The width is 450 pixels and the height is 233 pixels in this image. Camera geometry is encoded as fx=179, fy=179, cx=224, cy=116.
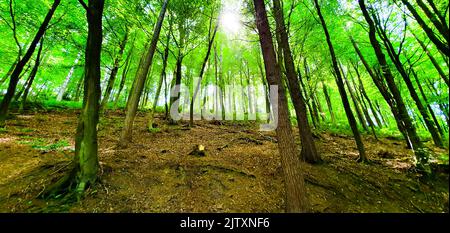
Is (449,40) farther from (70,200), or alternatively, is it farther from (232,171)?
(70,200)

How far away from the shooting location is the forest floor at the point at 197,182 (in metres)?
4.04

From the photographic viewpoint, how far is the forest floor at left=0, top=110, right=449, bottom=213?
4.04 metres

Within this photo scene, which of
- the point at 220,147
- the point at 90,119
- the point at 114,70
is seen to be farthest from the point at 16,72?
the point at 220,147

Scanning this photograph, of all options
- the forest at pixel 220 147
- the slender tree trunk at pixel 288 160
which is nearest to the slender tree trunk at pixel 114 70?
the forest at pixel 220 147

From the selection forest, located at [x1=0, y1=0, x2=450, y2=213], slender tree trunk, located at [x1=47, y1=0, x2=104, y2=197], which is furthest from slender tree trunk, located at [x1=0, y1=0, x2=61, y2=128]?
slender tree trunk, located at [x1=47, y1=0, x2=104, y2=197]

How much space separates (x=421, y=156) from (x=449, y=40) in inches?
136

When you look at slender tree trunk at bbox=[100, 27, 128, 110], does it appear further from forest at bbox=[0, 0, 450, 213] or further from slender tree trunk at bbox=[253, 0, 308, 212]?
slender tree trunk at bbox=[253, 0, 308, 212]

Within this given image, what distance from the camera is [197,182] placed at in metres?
5.05

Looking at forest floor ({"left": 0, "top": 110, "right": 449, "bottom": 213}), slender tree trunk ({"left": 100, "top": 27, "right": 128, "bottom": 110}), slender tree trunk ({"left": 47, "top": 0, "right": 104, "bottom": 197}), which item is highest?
slender tree trunk ({"left": 100, "top": 27, "right": 128, "bottom": 110})

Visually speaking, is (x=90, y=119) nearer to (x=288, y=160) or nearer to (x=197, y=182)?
(x=197, y=182)

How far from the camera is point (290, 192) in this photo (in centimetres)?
358

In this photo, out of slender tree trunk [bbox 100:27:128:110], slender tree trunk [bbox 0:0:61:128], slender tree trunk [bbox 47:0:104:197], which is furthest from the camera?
slender tree trunk [bbox 100:27:128:110]

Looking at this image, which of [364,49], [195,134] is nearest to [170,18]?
[195,134]
